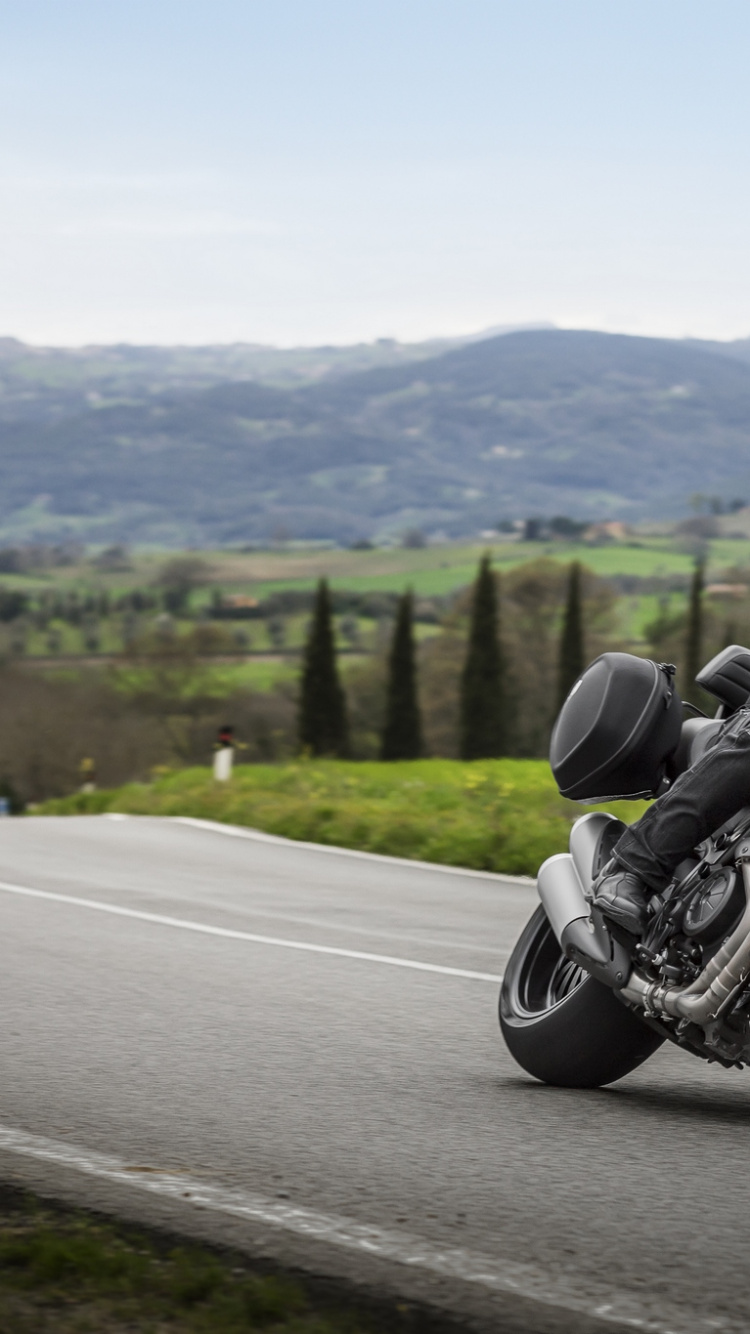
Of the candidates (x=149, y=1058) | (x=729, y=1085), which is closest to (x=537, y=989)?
(x=729, y=1085)

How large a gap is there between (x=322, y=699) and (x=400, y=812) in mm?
75725

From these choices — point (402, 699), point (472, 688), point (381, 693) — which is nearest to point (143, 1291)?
point (472, 688)

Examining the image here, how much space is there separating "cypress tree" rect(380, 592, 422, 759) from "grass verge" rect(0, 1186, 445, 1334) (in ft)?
281

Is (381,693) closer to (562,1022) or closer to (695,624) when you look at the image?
(695,624)

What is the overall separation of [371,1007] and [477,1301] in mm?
3473

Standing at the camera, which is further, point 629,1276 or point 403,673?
point 403,673

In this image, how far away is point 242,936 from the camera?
28.5 feet

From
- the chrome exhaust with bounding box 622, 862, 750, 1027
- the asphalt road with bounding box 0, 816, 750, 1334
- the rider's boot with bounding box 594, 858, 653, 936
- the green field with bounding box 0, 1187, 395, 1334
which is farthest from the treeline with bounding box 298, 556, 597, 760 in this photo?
the green field with bounding box 0, 1187, 395, 1334

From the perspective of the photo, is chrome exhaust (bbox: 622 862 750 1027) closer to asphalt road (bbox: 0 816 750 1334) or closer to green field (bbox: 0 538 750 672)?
asphalt road (bbox: 0 816 750 1334)

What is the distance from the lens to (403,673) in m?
91.8

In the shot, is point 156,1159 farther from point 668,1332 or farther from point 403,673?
point 403,673

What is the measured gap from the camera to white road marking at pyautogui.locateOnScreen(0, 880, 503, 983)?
760 centimetres

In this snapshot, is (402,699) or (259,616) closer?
(402,699)

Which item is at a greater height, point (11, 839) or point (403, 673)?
point (11, 839)
